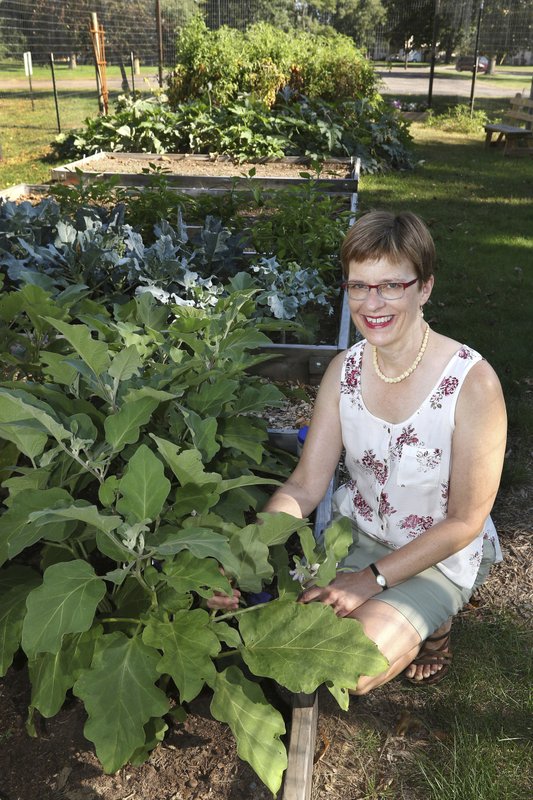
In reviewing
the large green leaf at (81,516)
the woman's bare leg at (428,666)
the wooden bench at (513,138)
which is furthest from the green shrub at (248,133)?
the large green leaf at (81,516)

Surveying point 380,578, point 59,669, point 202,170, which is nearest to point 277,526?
point 380,578

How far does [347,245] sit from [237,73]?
424 inches

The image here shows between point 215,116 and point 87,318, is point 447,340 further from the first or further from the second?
point 215,116

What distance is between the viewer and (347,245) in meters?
2.25

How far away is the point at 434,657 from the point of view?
2.48m

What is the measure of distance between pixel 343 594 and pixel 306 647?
46 cm

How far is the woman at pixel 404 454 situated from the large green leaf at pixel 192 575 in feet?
1.18

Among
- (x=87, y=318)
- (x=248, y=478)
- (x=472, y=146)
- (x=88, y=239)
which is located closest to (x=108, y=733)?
(x=248, y=478)

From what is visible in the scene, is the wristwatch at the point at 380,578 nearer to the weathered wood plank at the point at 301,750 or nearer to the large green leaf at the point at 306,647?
the weathered wood plank at the point at 301,750

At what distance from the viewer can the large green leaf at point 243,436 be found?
7.27ft

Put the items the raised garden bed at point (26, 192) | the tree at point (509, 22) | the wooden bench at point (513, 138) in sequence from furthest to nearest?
the tree at point (509, 22)
the wooden bench at point (513, 138)
the raised garden bed at point (26, 192)

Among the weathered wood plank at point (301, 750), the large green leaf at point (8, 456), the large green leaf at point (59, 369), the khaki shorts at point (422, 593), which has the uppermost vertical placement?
the large green leaf at point (59, 369)

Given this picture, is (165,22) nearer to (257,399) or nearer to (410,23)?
(410,23)

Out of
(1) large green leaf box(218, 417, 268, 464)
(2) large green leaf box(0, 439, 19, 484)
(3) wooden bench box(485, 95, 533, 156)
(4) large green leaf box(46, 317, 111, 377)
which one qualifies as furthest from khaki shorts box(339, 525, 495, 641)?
(3) wooden bench box(485, 95, 533, 156)
